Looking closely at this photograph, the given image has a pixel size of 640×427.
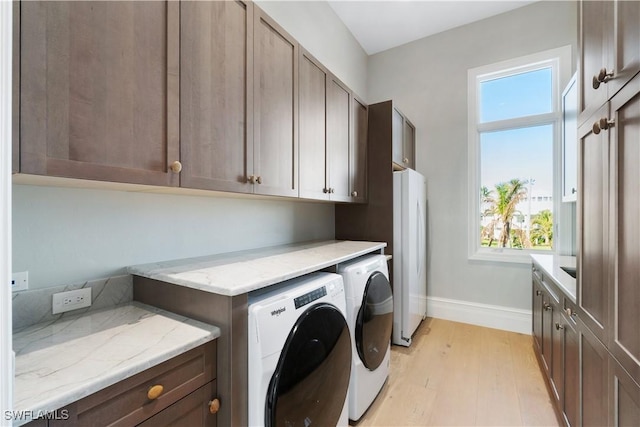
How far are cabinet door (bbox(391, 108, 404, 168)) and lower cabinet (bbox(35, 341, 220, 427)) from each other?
2213 mm

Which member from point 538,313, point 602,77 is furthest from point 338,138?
point 538,313

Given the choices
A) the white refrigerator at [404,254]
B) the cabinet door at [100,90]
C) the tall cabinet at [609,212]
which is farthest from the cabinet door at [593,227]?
the cabinet door at [100,90]

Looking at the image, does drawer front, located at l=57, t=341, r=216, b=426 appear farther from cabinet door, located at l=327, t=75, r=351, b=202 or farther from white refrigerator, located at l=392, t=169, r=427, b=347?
white refrigerator, located at l=392, t=169, r=427, b=347

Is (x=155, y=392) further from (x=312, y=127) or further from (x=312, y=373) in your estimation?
(x=312, y=127)

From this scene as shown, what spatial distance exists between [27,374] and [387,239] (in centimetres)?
235

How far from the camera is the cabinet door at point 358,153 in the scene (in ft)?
8.12

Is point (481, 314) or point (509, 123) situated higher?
point (509, 123)

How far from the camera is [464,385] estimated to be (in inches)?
80.7

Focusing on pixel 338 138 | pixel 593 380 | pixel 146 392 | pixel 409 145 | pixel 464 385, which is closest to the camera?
pixel 146 392

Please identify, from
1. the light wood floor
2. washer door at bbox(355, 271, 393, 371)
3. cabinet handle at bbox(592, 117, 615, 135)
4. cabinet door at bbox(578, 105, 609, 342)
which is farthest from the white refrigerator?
cabinet handle at bbox(592, 117, 615, 135)

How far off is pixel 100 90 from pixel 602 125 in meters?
1.77

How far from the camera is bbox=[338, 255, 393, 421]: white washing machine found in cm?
163

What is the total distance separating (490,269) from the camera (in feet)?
10.1

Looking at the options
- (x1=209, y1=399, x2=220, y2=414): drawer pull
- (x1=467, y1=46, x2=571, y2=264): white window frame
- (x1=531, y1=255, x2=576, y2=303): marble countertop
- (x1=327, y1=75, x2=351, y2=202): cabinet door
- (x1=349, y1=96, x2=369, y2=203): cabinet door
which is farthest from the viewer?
(x1=467, y1=46, x2=571, y2=264): white window frame
